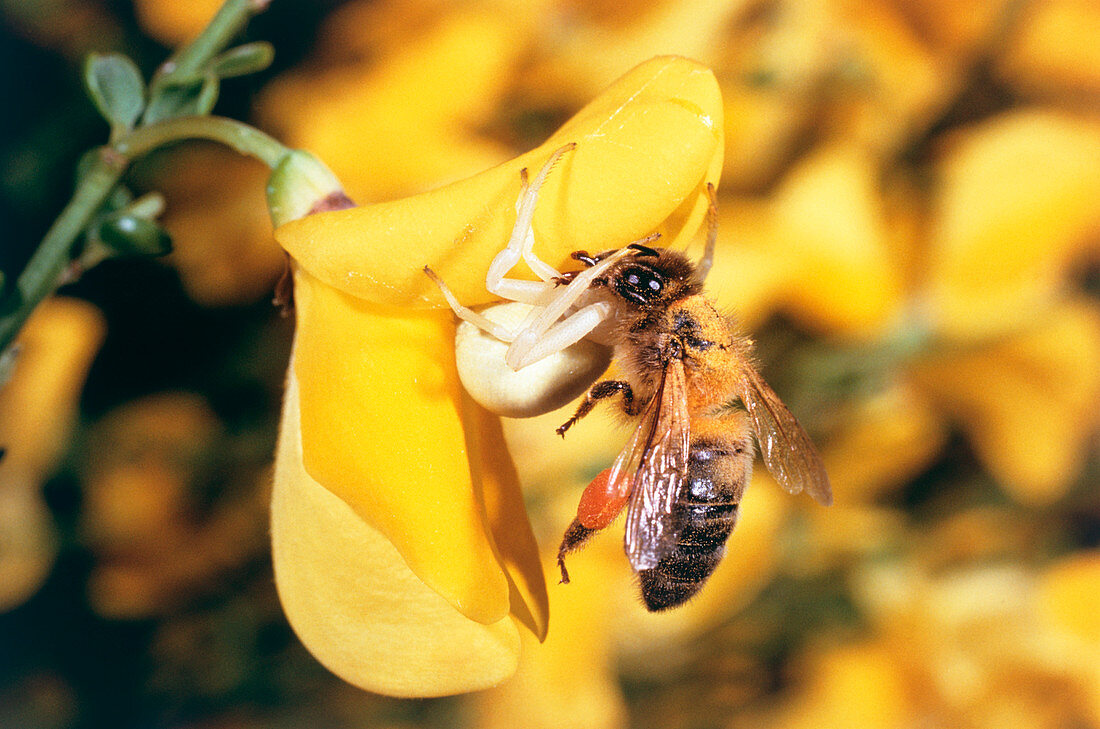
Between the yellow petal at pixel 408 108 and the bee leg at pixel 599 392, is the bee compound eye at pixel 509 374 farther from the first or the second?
the yellow petal at pixel 408 108

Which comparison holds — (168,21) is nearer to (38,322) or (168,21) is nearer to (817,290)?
(38,322)

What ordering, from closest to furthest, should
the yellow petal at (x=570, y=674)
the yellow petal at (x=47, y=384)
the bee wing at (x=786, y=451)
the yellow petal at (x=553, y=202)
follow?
1. the yellow petal at (x=553, y=202)
2. the bee wing at (x=786, y=451)
3. the yellow petal at (x=47, y=384)
4. the yellow petal at (x=570, y=674)

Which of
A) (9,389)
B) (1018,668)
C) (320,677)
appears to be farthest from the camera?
(1018,668)

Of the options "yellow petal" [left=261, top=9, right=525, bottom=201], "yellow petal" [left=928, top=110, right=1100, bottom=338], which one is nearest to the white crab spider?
"yellow petal" [left=261, top=9, right=525, bottom=201]

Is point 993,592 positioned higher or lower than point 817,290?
lower

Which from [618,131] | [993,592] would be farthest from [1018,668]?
[618,131]

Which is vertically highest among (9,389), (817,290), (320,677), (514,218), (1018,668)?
(514,218)

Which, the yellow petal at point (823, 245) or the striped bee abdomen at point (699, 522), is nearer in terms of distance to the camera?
the striped bee abdomen at point (699, 522)

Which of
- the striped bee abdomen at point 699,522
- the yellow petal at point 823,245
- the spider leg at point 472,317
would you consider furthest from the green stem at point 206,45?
the yellow petal at point 823,245
